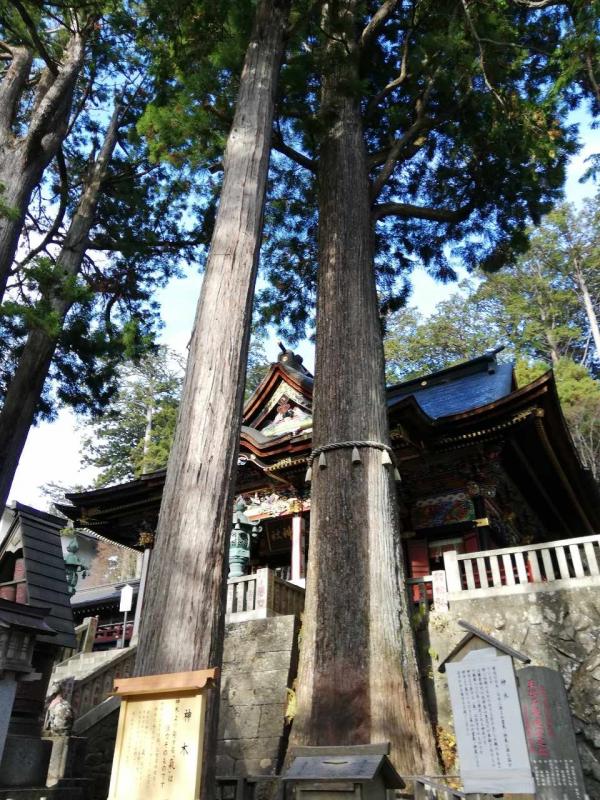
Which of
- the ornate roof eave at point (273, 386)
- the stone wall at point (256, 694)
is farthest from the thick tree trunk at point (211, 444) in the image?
the ornate roof eave at point (273, 386)

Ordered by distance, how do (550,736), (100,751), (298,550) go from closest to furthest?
(550,736) → (100,751) → (298,550)

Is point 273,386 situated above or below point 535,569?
above

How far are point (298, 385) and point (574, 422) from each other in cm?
1250

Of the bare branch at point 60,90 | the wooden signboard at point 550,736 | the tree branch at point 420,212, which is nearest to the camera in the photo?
the wooden signboard at point 550,736

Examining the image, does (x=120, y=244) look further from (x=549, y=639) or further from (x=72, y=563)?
(x=549, y=639)

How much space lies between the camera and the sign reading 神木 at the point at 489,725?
378 centimetres

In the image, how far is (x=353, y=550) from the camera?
5.64 meters

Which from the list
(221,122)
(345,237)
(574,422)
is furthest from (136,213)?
(574,422)

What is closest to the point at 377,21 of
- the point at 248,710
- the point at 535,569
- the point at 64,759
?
the point at 535,569

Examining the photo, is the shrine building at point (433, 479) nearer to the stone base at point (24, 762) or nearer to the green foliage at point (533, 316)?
the stone base at point (24, 762)

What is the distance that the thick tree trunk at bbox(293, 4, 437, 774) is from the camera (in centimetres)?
483

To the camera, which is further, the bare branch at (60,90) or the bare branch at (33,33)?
the bare branch at (60,90)

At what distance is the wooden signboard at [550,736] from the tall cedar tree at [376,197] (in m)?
0.88

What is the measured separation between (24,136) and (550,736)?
894cm
